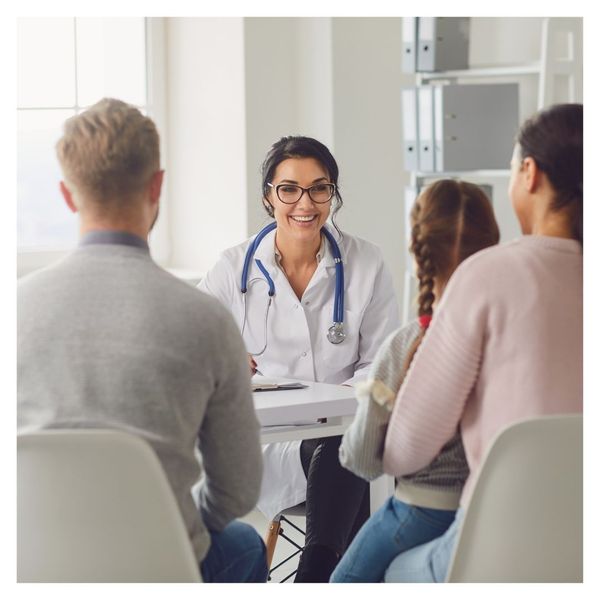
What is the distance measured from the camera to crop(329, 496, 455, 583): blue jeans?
1.58 meters

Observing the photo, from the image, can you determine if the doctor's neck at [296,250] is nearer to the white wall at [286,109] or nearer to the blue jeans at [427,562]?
the white wall at [286,109]

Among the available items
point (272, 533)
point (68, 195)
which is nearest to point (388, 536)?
point (68, 195)

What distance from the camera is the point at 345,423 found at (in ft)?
6.89

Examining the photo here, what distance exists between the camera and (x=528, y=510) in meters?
1.43

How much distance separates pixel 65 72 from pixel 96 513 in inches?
107

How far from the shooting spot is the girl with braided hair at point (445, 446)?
1.56 meters

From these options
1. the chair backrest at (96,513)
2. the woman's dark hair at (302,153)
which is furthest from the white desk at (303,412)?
the woman's dark hair at (302,153)

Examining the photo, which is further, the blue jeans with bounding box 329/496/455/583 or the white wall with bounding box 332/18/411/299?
the white wall with bounding box 332/18/411/299

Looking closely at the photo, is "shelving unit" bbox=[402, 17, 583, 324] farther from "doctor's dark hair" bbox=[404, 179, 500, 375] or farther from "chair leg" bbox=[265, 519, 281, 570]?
"doctor's dark hair" bbox=[404, 179, 500, 375]

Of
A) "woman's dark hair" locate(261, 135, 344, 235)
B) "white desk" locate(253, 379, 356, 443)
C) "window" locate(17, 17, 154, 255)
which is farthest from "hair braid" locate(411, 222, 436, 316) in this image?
"window" locate(17, 17, 154, 255)

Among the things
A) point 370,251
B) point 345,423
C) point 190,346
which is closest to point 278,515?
point 345,423

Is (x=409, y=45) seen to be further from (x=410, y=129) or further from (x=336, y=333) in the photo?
(x=336, y=333)

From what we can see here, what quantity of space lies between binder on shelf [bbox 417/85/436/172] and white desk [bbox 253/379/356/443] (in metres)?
1.79
